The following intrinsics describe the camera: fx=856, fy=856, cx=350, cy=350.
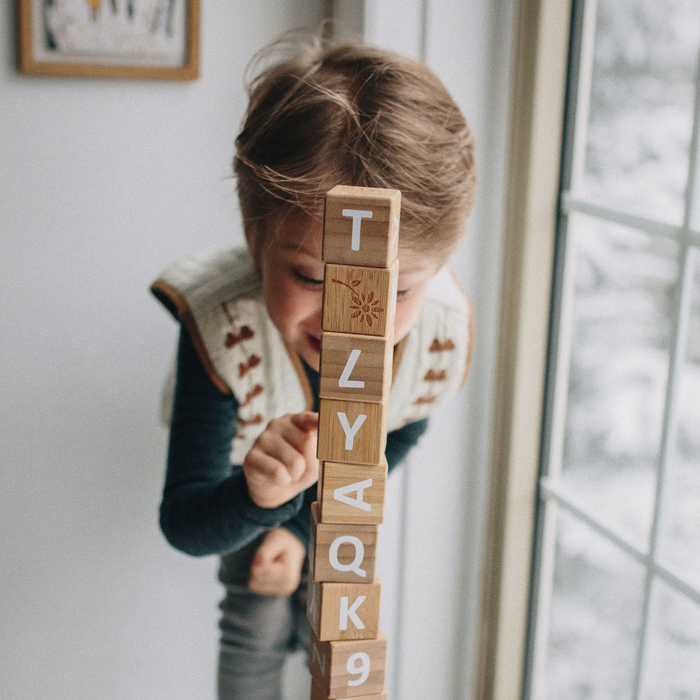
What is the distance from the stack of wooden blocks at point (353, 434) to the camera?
1.72 feet

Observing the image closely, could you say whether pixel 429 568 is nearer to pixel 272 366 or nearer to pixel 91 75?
pixel 272 366

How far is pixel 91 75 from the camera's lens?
104 cm

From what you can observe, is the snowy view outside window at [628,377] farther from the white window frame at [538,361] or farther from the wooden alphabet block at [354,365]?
the wooden alphabet block at [354,365]

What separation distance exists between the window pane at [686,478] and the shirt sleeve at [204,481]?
40cm

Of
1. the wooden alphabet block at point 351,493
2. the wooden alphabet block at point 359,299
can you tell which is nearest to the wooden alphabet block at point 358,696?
the wooden alphabet block at point 351,493

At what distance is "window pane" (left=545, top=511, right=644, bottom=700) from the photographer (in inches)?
40.3

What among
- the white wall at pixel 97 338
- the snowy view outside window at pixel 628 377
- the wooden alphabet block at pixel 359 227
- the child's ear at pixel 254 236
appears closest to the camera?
the wooden alphabet block at pixel 359 227

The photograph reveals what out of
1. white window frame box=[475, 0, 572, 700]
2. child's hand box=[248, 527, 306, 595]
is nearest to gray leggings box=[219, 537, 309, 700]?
child's hand box=[248, 527, 306, 595]

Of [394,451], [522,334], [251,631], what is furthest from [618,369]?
[251,631]

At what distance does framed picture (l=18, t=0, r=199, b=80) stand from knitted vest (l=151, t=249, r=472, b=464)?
0.95 feet

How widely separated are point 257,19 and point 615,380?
2.11 ft

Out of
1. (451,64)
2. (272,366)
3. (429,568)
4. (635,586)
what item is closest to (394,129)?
(272,366)


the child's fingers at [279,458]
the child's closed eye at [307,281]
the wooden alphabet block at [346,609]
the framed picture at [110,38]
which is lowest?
the wooden alphabet block at [346,609]

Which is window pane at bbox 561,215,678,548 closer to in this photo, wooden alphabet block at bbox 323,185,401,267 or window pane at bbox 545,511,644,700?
window pane at bbox 545,511,644,700
